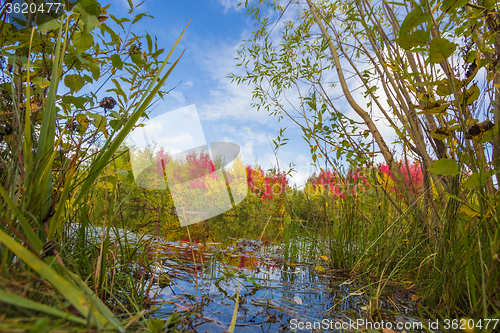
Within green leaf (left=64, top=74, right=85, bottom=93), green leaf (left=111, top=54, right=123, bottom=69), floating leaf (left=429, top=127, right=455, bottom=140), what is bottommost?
floating leaf (left=429, top=127, right=455, bottom=140)

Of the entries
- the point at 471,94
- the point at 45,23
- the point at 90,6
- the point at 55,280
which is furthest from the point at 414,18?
the point at 45,23

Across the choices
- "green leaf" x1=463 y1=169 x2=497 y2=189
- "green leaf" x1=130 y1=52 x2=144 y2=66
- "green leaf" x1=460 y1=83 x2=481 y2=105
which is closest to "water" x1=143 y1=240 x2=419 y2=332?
"green leaf" x1=463 y1=169 x2=497 y2=189

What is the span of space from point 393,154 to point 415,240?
681 mm

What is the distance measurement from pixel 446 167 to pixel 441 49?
0.41 meters

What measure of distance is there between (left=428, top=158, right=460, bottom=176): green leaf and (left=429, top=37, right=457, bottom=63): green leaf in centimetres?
36

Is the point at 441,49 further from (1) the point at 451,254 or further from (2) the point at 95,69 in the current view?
(2) the point at 95,69

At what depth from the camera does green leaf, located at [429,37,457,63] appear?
78cm

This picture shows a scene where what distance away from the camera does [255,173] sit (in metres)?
6.84

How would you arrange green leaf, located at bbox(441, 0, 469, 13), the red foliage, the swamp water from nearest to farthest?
1. green leaf, located at bbox(441, 0, 469, 13)
2. the swamp water
3. the red foliage

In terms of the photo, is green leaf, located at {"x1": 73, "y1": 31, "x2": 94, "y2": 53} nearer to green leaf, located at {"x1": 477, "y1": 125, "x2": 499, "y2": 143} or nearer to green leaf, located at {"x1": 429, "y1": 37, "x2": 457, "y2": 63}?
green leaf, located at {"x1": 429, "y1": 37, "x2": 457, "y2": 63}

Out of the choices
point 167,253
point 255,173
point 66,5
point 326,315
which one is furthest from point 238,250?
point 255,173

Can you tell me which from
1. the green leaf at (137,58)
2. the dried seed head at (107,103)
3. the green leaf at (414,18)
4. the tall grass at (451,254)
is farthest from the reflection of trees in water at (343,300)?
the green leaf at (137,58)

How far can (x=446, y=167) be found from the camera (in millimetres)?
853

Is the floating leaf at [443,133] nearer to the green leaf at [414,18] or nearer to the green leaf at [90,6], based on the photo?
the green leaf at [414,18]
